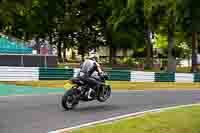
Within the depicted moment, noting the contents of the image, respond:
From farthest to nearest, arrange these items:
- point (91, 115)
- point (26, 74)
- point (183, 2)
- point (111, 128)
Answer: point (26, 74)
point (91, 115)
point (111, 128)
point (183, 2)

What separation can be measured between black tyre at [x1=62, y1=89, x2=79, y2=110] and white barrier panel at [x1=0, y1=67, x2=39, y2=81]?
14335 millimetres

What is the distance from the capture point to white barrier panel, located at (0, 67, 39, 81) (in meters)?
29.2

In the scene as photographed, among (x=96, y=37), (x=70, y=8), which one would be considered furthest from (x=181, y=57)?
(x=70, y=8)

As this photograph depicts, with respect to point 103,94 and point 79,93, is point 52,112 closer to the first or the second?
point 79,93

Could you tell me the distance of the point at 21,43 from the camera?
46.8 metres

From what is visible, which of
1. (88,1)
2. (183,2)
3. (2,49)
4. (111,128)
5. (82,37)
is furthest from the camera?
(82,37)

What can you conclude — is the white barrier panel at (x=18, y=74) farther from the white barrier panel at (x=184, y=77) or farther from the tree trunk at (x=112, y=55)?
the tree trunk at (x=112, y=55)

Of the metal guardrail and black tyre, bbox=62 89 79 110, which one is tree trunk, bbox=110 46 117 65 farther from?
black tyre, bbox=62 89 79 110

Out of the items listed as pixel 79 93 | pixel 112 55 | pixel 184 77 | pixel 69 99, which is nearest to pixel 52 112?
pixel 69 99

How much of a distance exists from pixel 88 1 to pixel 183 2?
56469 mm

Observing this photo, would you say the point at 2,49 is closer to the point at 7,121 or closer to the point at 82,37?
the point at 82,37

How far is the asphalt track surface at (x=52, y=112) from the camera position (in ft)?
39.0

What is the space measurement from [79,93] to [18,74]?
14506 mm

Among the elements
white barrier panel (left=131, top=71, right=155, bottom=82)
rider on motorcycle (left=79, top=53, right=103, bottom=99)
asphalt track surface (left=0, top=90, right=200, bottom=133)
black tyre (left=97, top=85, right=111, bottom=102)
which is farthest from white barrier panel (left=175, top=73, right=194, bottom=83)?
rider on motorcycle (left=79, top=53, right=103, bottom=99)
